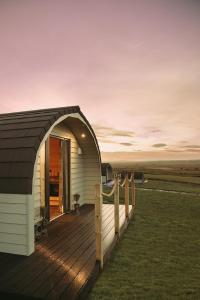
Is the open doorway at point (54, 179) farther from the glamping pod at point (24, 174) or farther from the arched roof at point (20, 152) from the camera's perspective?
the arched roof at point (20, 152)

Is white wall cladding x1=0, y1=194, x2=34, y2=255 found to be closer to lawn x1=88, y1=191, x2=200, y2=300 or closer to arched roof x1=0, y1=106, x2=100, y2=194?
arched roof x1=0, y1=106, x2=100, y2=194

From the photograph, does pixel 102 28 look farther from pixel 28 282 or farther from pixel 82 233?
pixel 28 282

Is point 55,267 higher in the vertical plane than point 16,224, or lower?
lower

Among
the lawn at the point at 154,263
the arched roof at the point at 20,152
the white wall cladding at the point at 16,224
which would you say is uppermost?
the arched roof at the point at 20,152

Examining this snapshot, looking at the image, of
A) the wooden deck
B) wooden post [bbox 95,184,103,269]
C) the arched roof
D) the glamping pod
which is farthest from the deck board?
the arched roof

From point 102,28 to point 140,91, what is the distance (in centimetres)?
684

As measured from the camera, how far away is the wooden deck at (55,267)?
10.8ft

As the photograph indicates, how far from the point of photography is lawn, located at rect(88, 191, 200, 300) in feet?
12.8

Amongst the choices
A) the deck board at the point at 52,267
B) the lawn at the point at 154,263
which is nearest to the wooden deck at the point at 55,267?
the deck board at the point at 52,267

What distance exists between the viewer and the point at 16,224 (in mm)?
4629

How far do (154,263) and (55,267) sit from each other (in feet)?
7.70

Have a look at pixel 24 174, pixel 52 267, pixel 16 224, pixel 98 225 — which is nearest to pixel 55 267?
pixel 52 267

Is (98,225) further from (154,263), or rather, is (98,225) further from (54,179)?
(54,179)

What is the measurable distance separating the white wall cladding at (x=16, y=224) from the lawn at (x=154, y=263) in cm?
168
